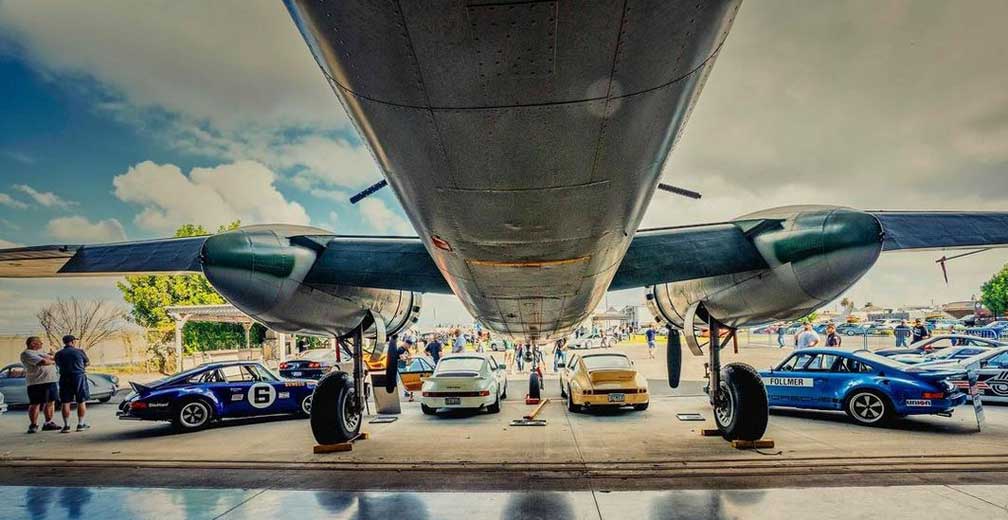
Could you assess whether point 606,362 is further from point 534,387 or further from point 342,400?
point 342,400

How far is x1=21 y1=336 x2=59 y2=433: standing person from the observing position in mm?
9742

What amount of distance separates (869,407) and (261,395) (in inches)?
434

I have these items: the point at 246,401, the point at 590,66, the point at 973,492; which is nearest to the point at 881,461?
the point at 973,492

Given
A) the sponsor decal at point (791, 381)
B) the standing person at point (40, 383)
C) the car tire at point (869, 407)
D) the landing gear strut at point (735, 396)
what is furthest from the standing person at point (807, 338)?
the standing person at point (40, 383)

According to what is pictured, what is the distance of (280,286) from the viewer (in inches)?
251

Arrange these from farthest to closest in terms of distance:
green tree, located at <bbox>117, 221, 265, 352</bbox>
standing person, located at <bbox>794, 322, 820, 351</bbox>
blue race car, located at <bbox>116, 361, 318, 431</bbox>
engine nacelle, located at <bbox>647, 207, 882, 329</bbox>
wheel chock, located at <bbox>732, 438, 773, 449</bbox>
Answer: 1. green tree, located at <bbox>117, 221, 265, 352</bbox>
2. standing person, located at <bbox>794, 322, 820, 351</bbox>
3. blue race car, located at <bbox>116, 361, 318, 431</bbox>
4. wheel chock, located at <bbox>732, 438, 773, 449</bbox>
5. engine nacelle, located at <bbox>647, 207, 882, 329</bbox>

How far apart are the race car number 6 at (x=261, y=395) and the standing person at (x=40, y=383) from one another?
3368 mm

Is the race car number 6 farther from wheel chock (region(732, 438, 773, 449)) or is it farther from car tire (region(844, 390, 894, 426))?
car tire (region(844, 390, 894, 426))

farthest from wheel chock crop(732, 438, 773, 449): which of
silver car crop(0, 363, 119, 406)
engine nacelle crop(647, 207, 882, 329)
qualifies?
silver car crop(0, 363, 119, 406)

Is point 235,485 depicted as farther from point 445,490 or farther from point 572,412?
point 572,412

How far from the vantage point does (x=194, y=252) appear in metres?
6.89

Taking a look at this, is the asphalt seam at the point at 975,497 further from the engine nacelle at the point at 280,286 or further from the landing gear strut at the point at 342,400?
the engine nacelle at the point at 280,286

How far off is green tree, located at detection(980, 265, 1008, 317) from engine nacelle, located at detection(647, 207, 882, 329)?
6987cm

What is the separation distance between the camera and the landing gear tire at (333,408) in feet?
24.1
